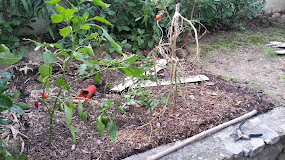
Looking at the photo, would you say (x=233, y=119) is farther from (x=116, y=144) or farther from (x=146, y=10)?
(x=146, y=10)

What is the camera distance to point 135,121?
6.83 ft

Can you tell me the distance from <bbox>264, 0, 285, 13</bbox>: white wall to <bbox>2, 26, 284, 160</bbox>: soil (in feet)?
11.7

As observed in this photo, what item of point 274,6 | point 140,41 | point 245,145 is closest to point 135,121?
point 245,145

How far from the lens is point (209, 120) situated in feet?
6.89

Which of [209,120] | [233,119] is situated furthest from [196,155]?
[233,119]

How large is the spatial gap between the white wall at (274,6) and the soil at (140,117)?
11.7ft

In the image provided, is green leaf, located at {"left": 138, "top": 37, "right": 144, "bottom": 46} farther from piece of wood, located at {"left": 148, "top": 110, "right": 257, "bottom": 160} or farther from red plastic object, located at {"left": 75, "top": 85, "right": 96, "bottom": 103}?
piece of wood, located at {"left": 148, "top": 110, "right": 257, "bottom": 160}

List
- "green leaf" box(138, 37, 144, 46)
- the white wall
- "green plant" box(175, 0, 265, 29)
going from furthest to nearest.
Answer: the white wall → "green plant" box(175, 0, 265, 29) → "green leaf" box(138, 37, 144, 46)

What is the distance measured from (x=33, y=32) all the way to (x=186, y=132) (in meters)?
2.38

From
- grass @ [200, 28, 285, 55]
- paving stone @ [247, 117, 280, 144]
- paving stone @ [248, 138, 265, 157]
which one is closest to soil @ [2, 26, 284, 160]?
paving stone @ [247, 117, 280, 144]

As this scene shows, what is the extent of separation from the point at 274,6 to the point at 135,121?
552 cm

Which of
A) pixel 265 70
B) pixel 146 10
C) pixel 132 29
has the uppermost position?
pixel 146 10

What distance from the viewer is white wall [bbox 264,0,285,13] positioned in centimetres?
600

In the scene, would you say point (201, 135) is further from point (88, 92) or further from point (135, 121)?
point (88, 92)
